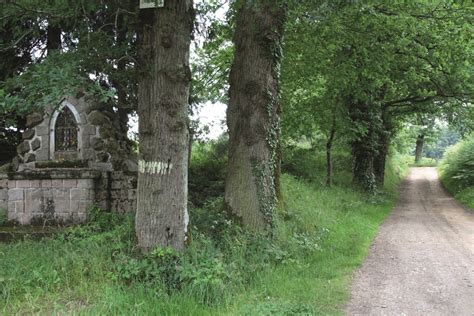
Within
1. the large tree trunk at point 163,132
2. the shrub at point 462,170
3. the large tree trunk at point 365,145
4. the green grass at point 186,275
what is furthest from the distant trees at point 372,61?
the shrub at point 462,170

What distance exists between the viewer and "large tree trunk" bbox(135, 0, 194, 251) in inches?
222

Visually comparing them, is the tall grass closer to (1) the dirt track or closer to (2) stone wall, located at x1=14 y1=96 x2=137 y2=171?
(1) the dirt track

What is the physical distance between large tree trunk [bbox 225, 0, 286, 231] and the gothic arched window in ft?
14.5

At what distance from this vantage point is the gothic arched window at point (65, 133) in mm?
10695

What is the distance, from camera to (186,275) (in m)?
5.16

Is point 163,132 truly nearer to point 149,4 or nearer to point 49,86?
point 49,86

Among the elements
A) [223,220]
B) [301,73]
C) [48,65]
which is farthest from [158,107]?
[301,73]

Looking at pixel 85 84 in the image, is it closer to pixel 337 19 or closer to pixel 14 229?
pixel 14 229

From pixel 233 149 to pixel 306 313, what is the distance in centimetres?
403

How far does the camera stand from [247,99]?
8.27 m

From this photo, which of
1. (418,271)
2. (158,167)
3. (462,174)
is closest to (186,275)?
(158,167)

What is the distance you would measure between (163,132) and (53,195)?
532 cm

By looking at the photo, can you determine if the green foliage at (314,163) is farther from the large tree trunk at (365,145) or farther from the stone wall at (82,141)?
the stone wall at (82,141)

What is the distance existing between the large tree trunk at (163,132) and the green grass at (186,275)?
382mm
